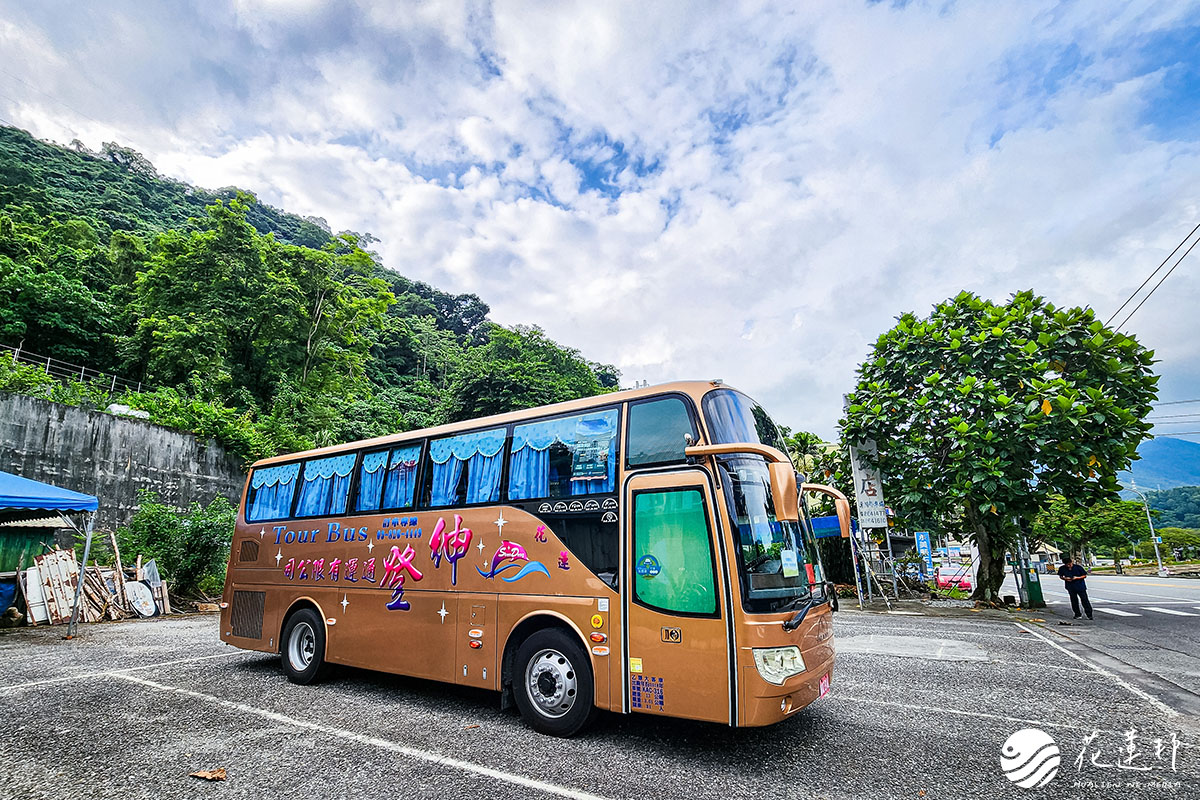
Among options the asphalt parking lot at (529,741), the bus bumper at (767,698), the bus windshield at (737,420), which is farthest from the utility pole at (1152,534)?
the bus bumper at (767,698)

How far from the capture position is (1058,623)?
12.8 metres

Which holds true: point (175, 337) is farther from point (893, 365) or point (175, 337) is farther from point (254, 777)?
point (893, 365)

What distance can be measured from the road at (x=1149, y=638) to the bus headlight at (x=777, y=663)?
502 cm

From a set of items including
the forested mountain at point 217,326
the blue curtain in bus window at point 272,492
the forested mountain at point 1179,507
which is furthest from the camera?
the forested mountain at point 1179,507

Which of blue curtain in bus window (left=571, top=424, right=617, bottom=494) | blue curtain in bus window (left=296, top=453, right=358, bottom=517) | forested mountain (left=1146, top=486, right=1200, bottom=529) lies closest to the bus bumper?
blue curtain in bus window (left=571, top=424, right=617, bottom=494)

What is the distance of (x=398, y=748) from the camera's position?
489 centimetres

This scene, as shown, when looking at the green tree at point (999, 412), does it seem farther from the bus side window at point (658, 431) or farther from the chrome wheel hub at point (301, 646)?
the chrome wheel hub at point (301, 646)

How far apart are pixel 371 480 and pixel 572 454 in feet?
10.4

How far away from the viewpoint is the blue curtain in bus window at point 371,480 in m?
7.17

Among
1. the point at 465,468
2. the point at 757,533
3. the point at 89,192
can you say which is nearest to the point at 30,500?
the point at 465,468

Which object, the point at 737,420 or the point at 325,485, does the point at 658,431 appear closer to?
the point at 737,420

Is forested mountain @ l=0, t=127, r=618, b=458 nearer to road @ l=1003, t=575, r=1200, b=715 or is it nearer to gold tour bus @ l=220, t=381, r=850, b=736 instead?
gold tour bus @ l=220, t=381, r=850, b=736

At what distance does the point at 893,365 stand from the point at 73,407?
22.9 meters

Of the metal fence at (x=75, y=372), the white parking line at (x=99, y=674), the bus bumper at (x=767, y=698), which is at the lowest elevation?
the white parking line at (x=99, y=674)
